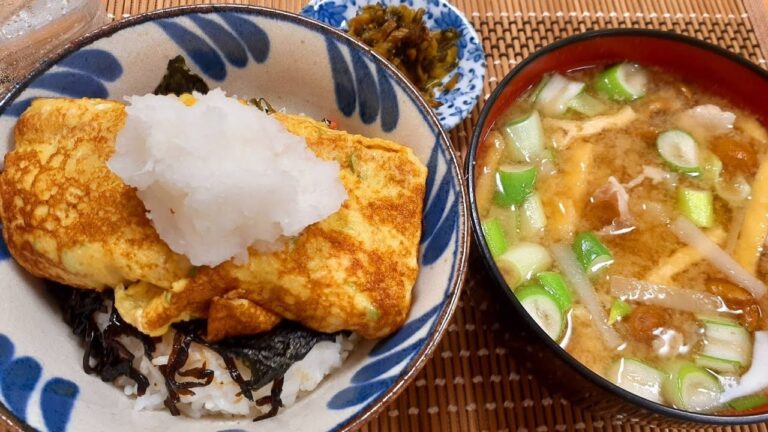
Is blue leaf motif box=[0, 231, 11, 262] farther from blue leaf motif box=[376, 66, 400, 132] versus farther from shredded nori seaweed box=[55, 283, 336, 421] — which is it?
blue leaf motif box=[376, 66, 400, 132]

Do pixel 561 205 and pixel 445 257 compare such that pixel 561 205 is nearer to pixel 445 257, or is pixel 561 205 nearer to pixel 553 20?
→ pixel 445 257

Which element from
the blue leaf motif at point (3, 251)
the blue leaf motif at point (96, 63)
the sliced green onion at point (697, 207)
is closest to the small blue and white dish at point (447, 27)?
the sliced green onion at point (697, 207)

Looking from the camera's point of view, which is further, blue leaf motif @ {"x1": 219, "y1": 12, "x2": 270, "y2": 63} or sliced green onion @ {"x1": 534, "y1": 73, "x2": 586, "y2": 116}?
sliced green onion @ {"x1": 534, "y1": 73, "x2": 586, "y2": 116}

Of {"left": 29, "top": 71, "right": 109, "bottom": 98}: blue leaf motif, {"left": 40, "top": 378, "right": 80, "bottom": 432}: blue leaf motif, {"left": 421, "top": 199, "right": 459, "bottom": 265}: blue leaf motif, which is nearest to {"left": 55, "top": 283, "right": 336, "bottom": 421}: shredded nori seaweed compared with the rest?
{"left": 40, "top": 378, "right": 80, "bottom": 432}: blue leaf motif

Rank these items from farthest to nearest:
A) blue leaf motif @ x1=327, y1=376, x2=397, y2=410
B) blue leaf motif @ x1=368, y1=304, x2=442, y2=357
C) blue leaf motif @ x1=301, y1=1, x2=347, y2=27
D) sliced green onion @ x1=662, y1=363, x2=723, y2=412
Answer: blue leaf motif @ x1=301, y1=1, x2=347, y2=27 < sliced green onion @ x1=662, y1=363, x2=723, y2=412 < blue leaf motif @ x1=368, y1=304, x2=442, y2=357 < blue leaf motif @ x1=327, y1=376, x2=397, y2=410

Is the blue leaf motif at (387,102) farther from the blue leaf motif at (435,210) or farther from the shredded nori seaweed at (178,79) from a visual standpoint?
the shredded nori seaweed at (178,79)

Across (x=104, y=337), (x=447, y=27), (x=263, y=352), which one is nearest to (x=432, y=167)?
(x=263, y=352)
